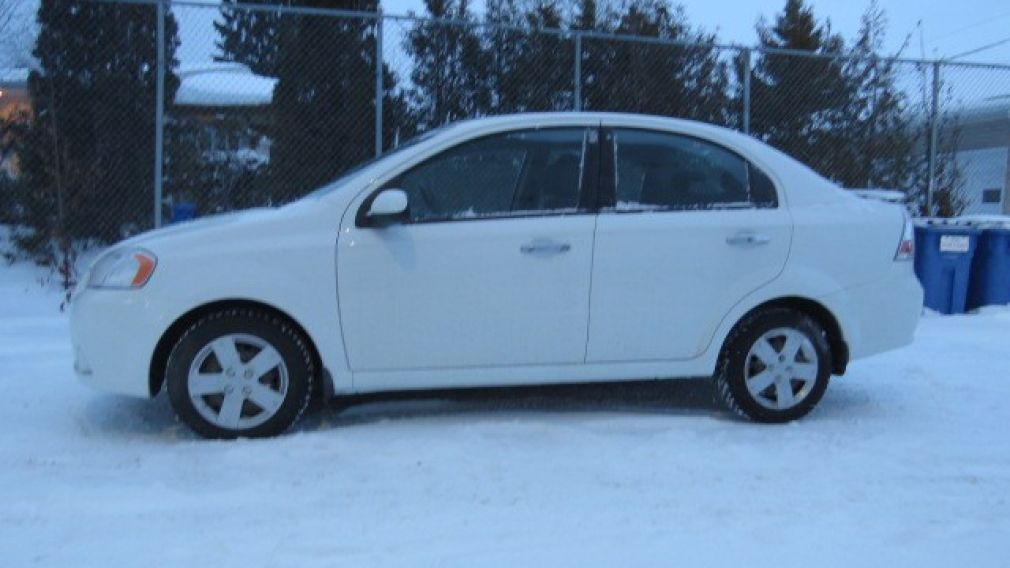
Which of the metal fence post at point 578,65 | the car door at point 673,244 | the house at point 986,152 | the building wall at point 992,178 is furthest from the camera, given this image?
the building wall at point 992,178

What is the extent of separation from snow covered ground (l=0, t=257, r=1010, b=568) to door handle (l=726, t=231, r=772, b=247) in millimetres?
961

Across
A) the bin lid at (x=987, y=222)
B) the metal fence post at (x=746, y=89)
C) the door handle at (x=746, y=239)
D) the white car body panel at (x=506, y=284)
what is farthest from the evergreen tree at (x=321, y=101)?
the bin lid at (x=987, y=222)

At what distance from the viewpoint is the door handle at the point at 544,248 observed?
4.55m

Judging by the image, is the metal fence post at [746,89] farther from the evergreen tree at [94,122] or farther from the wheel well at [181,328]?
the wheel well at [181,328]

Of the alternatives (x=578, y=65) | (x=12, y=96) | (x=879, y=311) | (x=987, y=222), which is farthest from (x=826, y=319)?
(x=12, y=96)

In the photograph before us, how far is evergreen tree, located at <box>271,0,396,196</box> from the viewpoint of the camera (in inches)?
331

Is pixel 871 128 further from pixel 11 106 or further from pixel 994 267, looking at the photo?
pixel 11 106

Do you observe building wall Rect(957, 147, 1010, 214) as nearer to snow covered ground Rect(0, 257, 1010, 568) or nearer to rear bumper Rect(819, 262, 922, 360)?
rear bumper Rect(819, 262, 922, 360)

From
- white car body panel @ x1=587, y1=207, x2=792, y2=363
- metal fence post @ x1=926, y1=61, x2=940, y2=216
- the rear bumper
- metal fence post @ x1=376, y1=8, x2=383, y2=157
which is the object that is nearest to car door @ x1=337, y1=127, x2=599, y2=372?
white car body panel @ x1=587, y1=207, x2=792, y2=363

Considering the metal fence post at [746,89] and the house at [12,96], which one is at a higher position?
the metal fence post at [746,89]

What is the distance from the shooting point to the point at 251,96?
841cm

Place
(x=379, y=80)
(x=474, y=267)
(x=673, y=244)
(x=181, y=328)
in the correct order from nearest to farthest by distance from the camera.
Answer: (x=181, y=328) → (x=474, y=267) → (x=673, y=244) → (x=379, y=80)

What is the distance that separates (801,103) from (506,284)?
6208 millimetres

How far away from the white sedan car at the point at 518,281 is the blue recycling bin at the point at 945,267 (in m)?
4.32
